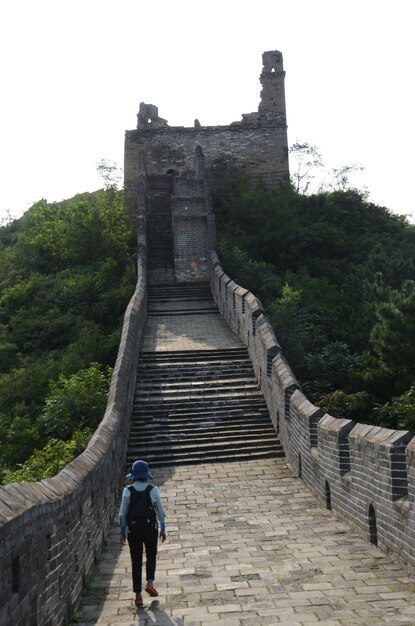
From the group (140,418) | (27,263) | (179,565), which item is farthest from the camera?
(27,263)

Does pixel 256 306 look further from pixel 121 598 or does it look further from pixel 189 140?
pixel 189 140

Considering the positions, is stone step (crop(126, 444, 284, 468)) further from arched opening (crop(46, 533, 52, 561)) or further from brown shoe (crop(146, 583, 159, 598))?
arched opening (crop(46, 533, 52, 561))

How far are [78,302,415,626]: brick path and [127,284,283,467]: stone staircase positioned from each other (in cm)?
174

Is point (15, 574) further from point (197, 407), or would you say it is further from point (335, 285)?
point (335, 285)

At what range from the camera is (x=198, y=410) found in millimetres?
14195

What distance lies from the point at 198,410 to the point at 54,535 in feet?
28.9

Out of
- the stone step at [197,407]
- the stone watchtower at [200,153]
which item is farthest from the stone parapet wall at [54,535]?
the stone watchtower at [200,153]

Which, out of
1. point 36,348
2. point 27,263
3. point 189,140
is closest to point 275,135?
point 189,140

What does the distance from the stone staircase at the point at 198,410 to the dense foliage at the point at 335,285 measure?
4.62 ft

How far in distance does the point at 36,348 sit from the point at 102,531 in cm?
1280

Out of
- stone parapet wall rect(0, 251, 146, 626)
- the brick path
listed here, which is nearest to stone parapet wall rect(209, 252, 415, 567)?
the brick path

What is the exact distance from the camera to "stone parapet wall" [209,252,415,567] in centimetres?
684

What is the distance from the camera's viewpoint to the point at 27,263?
2659 centimetres

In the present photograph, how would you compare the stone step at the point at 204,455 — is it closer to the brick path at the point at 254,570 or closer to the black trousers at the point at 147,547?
the brick path at the point at 254,570
